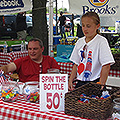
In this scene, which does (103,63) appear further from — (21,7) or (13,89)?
(21,7)

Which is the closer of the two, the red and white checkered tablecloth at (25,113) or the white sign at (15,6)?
the red and white checkered tablecloth at (25,113)

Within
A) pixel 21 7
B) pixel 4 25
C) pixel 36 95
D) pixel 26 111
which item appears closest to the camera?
pixel 26 111

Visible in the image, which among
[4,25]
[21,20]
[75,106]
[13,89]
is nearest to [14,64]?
[13,89]

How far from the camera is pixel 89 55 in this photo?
234 centimetres

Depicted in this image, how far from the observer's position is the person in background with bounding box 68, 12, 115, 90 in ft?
7.58

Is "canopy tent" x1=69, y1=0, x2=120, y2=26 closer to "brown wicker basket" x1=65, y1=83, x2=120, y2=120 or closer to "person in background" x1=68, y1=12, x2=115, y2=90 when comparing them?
"person in background" x1=68, y1=12, x2=115, y2=90

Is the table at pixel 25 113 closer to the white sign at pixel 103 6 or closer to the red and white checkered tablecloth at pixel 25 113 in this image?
the red and white checkered tablecloth at pixel 25 113

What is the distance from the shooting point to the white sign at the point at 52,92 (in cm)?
179

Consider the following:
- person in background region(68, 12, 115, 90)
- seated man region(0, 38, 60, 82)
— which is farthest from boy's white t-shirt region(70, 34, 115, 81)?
seated man region(0, 38, 60, 82)

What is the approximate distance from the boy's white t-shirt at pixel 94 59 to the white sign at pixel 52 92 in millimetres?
590

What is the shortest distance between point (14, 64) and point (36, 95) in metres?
1.10

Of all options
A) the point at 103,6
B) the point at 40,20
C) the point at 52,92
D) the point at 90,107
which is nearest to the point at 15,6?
the point at 40,20

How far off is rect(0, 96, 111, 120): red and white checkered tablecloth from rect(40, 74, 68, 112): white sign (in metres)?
0.05

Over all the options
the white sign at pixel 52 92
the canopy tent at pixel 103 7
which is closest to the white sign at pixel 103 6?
the canopy tent at pixel 103 7
